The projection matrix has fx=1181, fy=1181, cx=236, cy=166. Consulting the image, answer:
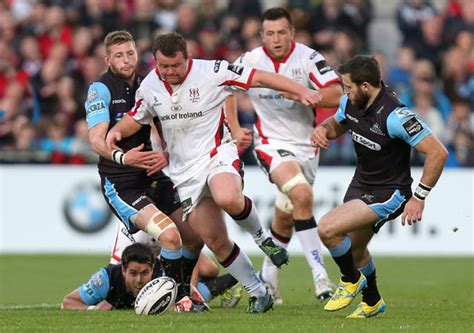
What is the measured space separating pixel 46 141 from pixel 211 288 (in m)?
8.70

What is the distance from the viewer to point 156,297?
10.9 meters

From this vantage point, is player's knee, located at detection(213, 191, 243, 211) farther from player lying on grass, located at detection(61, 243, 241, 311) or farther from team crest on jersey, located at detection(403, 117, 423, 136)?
team crest on jersey, located at detection(403, 117, 423, 136)

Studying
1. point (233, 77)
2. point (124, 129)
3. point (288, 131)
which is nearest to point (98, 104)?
point (124, 129)

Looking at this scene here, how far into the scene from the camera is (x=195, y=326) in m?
9.90

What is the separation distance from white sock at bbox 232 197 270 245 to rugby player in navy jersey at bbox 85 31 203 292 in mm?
640

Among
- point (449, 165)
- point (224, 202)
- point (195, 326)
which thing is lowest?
point (449, 165)

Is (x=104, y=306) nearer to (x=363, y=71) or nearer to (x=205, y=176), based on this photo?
(x=205, y=176)

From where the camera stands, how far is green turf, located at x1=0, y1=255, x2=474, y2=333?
993cm

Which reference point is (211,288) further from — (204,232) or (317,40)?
(317,40)

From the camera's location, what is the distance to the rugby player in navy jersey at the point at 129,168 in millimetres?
11414

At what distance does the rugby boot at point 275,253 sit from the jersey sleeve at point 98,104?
2013 millimetres

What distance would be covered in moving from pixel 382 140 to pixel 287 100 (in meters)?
2.99

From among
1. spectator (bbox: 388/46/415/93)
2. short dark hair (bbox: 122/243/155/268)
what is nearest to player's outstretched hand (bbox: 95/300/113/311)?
short dark hair (bbox: 122/243/155/268)

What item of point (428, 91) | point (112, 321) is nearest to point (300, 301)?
point (112, 321)
